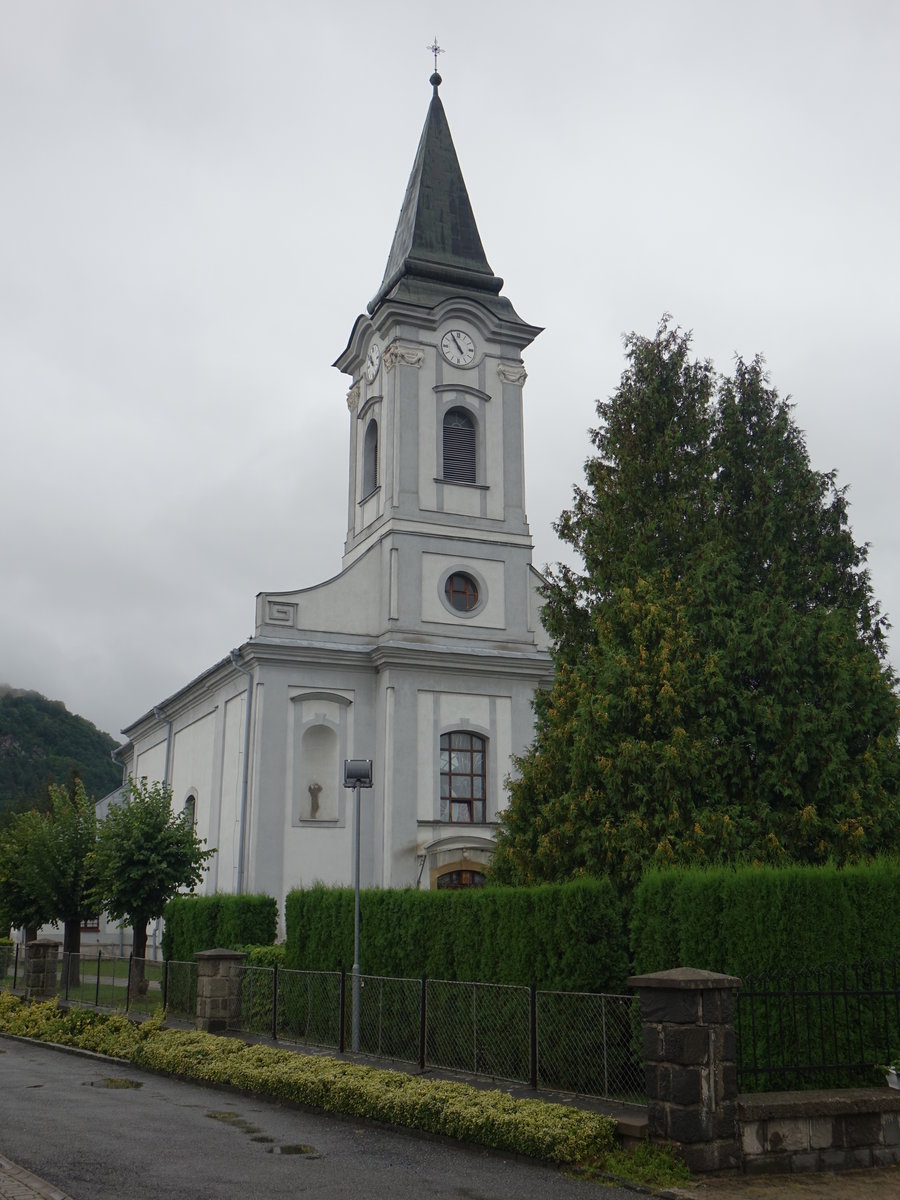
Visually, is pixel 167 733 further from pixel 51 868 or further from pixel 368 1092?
pixel 368 1092

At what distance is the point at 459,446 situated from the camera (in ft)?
100

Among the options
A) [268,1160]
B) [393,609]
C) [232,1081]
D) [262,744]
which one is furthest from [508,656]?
[268,1160]

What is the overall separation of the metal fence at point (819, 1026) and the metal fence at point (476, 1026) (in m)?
1.16

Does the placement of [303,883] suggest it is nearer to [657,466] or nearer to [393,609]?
[393,609]

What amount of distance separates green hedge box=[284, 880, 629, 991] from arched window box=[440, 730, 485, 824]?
9362 millimetres

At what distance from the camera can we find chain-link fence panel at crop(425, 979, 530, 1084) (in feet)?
39.8

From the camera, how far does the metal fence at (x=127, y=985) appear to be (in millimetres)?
19516

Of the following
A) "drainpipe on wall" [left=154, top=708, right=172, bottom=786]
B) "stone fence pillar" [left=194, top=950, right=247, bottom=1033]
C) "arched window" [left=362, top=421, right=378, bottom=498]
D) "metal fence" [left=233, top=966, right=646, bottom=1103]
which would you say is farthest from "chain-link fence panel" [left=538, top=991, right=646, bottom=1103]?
"drainpipe on wall" [left=154, top=708, right=172, bottom=786]

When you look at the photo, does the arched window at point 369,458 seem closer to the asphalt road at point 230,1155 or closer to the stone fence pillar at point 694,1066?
the asphalt road at point 230,1155

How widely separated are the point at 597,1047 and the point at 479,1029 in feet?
6.61

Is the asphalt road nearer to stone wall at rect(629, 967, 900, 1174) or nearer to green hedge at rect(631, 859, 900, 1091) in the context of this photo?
stone wall at rect(629, 967, 900, 1174)

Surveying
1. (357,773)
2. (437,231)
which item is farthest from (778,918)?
(437,231)

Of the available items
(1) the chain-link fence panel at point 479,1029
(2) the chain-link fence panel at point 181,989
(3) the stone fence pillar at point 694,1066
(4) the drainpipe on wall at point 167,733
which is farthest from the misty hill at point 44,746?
(3) the stone fence pillar at point 694,1066

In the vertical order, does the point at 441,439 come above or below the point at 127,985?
above
